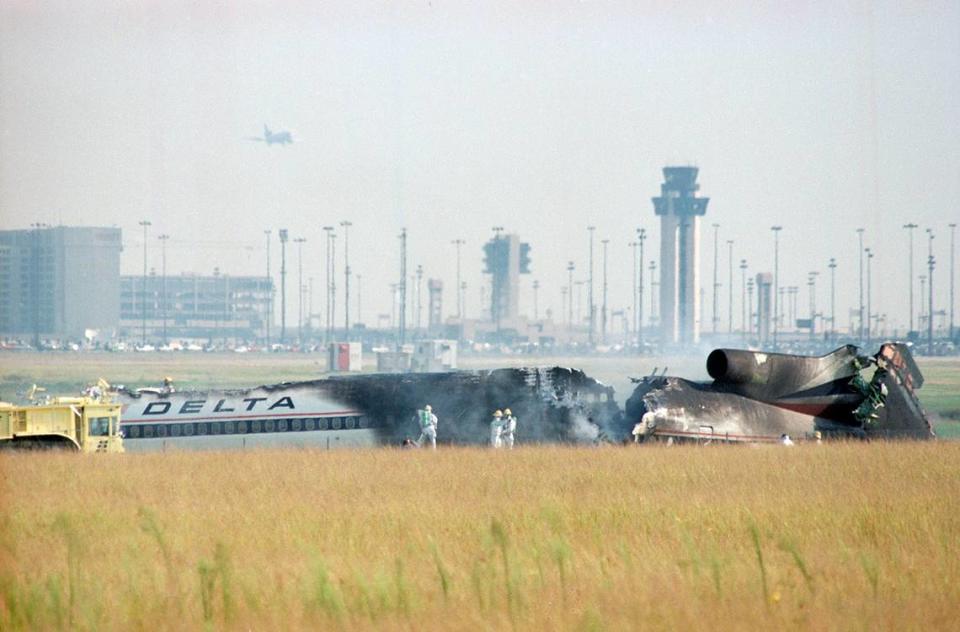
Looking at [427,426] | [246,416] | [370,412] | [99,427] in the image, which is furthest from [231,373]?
[427,426]

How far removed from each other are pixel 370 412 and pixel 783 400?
49.8 ft

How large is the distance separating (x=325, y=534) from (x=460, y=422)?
83.5 feet

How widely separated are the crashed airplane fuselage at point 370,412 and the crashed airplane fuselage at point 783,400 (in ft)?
5.83

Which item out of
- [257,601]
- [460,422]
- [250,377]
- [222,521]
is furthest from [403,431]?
[250,377]

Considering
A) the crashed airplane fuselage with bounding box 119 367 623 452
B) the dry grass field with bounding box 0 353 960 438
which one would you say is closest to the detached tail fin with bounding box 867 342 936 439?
the crashed airplane fuselage with bounding box 119 367 623 452

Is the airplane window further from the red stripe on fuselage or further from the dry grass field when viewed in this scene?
the dry grass field

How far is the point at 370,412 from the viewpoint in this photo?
5388 centimetres

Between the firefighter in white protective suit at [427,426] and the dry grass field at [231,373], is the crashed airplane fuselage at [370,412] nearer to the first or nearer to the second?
the firefighter in white protective suit at [427,426]

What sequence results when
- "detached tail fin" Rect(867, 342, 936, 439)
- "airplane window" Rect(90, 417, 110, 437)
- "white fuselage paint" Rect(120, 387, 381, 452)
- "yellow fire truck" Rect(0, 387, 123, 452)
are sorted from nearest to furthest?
"yellow fire truck" Rect(0, 387, 123, 452), "airplane window" Rect(90, 417, 110, 437), "white fuselage paint" Rect(120, 387, 381, 452), "detached tail fin" Rect(867, 342, 936, 439)

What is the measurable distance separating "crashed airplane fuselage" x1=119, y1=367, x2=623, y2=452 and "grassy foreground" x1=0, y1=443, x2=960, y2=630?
22.0ft

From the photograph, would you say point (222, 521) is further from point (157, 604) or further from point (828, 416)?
point (828, 416)

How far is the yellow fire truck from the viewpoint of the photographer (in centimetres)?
4822

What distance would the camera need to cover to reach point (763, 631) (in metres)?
19.6

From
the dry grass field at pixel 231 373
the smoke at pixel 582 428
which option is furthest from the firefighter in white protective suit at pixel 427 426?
the dry grass field at pixel 231 373
